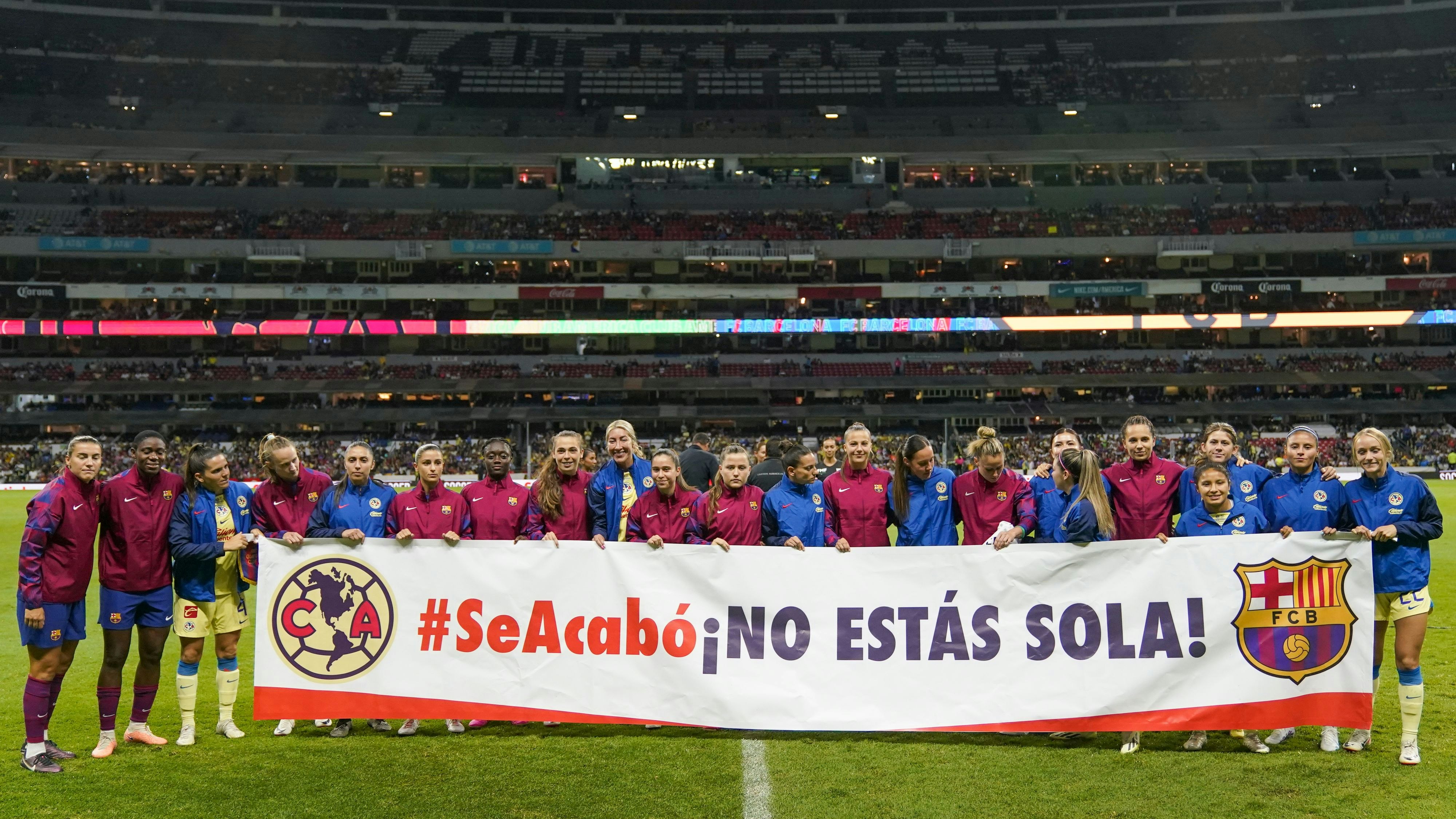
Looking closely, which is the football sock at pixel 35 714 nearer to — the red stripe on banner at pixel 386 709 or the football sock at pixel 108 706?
the football sock at pixel 108 706

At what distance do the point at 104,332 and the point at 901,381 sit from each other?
41137 mm

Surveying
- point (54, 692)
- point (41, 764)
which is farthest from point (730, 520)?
point (41, 764)

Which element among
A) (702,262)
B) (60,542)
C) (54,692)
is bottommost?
(54,692)

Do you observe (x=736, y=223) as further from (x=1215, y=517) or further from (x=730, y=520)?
(x=1215, y=517)

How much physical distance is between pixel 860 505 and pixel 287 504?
14.6 ft

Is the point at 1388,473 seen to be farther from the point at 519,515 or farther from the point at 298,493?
the point at 298,493

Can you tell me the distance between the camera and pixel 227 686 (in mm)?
8133

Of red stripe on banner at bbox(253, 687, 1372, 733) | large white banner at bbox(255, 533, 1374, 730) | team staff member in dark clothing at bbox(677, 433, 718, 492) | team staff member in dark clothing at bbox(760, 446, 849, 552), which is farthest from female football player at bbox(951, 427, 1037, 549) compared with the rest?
team staff member in dark clothing at bbox(677, 433, 718, 492)

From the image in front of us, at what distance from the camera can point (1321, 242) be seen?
57.2 metres

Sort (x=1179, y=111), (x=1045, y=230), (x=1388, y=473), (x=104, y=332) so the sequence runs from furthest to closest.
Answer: (x=1179, y=111) < (x=1045, y=230) < (x=104, y=332) < (x=1388, y=473)

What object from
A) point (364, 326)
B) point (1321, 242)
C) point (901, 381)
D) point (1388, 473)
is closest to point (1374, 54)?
point (1321, 242)

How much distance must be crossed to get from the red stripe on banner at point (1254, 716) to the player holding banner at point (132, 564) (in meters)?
6.29

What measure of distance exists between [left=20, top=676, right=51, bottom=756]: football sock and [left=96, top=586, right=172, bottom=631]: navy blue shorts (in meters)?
0.53

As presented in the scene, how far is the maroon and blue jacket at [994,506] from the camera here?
8.25m
